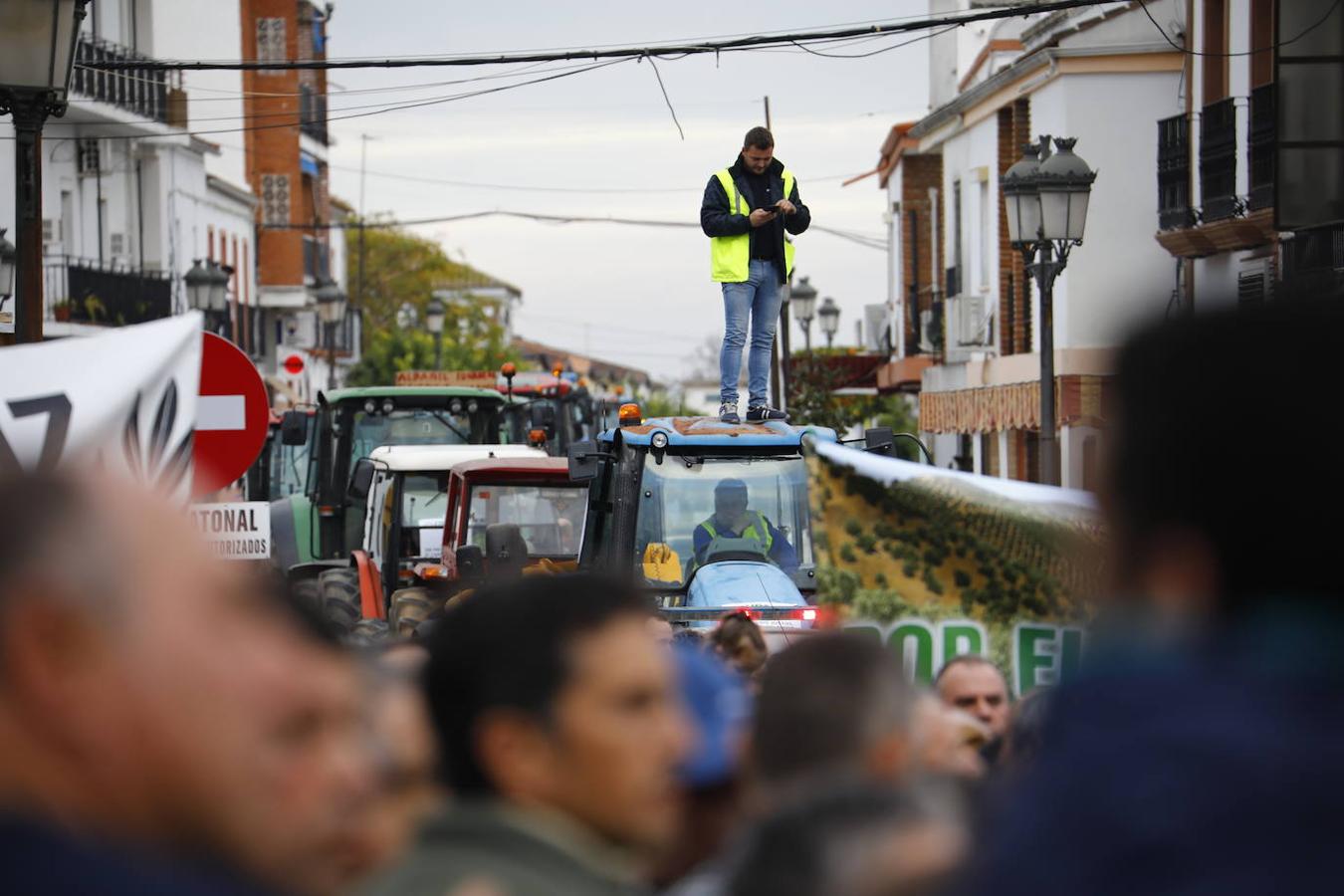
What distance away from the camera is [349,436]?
24.0 meters

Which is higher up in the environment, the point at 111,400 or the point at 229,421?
the point at 111,400

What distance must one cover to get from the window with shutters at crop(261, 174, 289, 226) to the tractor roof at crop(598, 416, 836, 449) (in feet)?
166

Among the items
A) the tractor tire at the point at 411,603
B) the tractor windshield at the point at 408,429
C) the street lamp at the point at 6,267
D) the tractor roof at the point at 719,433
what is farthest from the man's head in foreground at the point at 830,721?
the street lamp at the point at 6,267

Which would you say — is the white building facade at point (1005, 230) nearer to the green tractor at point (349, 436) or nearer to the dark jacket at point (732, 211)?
the green tractor at point (349, 436)

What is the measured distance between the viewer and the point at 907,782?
295 centimetres

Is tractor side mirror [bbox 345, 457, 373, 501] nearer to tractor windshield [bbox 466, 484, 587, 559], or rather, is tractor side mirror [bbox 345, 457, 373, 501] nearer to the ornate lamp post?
tractor windshield [bbox 466, 484, 587, 559]

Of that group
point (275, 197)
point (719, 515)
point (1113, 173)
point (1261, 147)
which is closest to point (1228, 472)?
point (719, 515)

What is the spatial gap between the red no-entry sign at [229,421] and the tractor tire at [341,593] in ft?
20.1

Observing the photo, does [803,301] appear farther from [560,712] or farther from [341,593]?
[560,712]

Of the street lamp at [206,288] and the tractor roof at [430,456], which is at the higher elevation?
the street lamp at [206,288]

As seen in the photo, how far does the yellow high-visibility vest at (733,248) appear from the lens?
598 inches

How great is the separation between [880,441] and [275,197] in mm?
51785

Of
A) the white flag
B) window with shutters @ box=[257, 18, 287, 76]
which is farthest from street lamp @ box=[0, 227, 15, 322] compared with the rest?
window with shutters @ box=[257, 18, 287, 76]

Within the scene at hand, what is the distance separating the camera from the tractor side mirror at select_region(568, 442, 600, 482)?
45.8 feet
